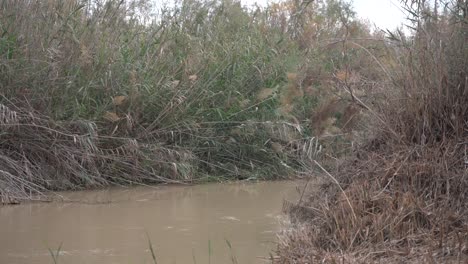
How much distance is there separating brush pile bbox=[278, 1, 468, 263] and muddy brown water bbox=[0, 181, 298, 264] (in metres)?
0.65

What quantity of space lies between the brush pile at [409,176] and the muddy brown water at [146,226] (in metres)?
0.65

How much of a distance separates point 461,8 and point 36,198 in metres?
5.34

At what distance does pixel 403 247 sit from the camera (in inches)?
186

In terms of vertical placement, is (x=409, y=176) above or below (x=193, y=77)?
below

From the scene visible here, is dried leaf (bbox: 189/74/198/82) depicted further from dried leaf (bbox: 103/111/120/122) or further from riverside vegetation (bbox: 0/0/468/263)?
dried leaf (bbox: 103/111/120/122)

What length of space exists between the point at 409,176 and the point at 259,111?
5993 millimetres

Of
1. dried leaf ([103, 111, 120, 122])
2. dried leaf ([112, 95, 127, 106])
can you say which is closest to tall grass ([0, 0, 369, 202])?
dried leaf ([103, 111, 120, 122])

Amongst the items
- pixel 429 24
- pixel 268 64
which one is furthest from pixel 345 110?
pixel 268 64

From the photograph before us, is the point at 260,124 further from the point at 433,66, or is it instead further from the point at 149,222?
the point at 433,66

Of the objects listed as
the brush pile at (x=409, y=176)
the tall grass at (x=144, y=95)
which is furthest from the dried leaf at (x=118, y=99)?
the brush pile at (x=409, y=176)

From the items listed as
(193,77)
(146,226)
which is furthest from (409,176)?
(193,77)

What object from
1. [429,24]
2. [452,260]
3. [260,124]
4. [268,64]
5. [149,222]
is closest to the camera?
[452,260]

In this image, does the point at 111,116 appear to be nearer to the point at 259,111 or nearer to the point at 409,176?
the point at 259,111

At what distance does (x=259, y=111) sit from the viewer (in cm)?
1151
